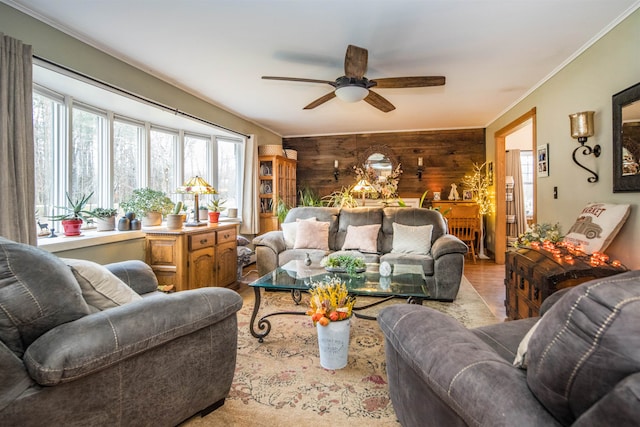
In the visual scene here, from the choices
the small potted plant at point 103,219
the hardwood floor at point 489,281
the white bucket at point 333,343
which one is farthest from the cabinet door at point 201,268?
the hardwood floor at point 489,281

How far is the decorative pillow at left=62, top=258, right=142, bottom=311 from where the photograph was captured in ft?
4.39

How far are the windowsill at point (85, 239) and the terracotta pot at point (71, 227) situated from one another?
43 millimetres

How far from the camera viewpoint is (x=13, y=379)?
1.00 meters

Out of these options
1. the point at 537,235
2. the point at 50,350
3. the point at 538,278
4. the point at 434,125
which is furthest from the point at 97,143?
the point at 434,125

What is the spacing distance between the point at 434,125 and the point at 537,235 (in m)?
3.63

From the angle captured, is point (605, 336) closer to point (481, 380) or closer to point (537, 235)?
point (481, 380)

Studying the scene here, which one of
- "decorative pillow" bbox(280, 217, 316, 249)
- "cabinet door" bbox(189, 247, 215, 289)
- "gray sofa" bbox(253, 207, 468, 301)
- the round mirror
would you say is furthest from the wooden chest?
the round mirror

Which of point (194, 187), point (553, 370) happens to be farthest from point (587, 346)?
point (194, 187)

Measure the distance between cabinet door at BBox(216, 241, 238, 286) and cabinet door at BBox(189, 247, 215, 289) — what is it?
0.40 feet

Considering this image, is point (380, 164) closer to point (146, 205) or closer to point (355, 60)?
point (355, 60)

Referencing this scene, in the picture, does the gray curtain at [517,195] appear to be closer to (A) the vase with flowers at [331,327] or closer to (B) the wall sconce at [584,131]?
(B) the wall sconce at [584,131]

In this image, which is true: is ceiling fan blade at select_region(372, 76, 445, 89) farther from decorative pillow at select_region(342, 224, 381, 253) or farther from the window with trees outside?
the window with trees outside

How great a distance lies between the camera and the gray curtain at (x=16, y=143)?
76.1 inches

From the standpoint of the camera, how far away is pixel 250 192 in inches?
208
